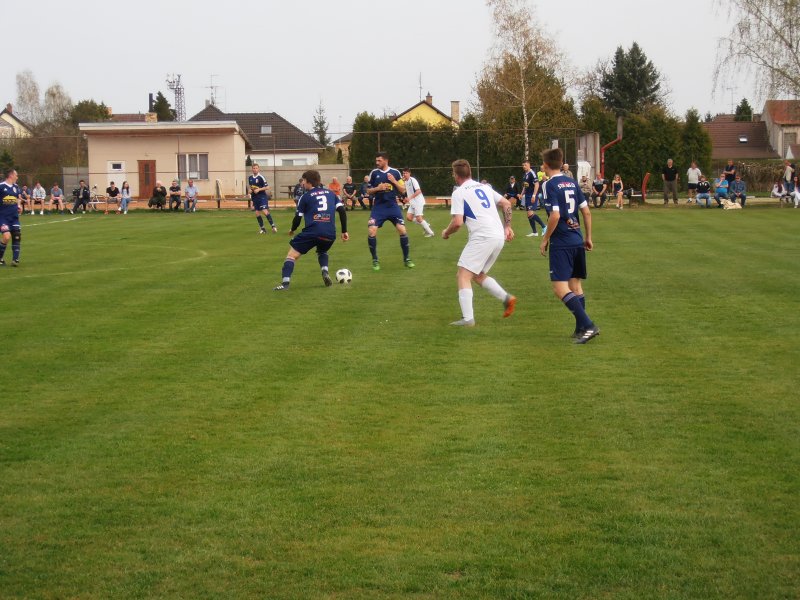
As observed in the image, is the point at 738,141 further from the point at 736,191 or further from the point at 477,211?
the point at 477,211

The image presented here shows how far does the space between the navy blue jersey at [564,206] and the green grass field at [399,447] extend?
1097 mm

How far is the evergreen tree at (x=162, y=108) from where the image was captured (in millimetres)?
108500

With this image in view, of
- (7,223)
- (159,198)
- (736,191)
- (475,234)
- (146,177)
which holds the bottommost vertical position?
(475,234)

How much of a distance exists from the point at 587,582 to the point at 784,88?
40.3 metres

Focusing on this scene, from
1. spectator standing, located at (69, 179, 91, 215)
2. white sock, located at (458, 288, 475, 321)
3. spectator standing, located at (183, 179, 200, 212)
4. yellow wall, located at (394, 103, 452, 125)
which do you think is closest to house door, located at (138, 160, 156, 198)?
spectator standing, located at (69, 179, 91, 215)

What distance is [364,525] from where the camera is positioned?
539cm

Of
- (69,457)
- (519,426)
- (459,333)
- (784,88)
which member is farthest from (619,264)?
(784,88)

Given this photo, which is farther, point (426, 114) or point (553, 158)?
point (426, 114)

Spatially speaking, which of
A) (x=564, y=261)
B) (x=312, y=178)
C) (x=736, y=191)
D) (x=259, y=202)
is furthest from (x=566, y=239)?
(x=736, y=191)

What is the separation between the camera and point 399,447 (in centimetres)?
685

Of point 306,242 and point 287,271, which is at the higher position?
point 306,242

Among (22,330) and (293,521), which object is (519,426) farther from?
(22,330)

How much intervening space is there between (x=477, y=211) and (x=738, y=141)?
3245 inches

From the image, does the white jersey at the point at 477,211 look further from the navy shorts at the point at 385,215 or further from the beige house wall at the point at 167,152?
the beige house wall at the point at 167,152
